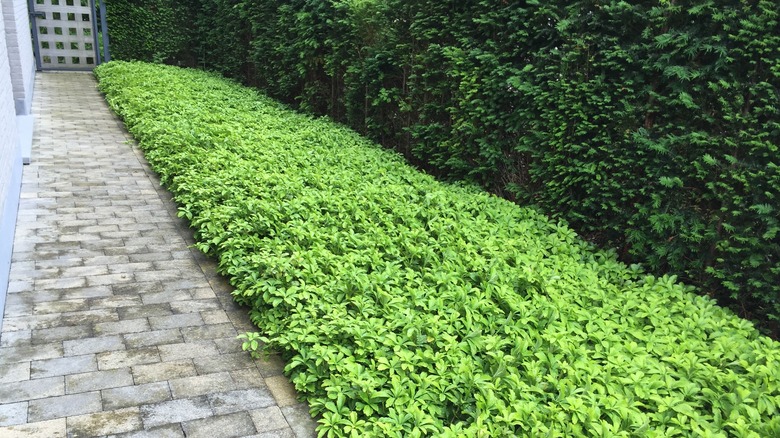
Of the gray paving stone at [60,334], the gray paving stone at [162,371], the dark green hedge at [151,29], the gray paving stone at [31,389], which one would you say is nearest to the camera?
the gray paving stone at [31,389]

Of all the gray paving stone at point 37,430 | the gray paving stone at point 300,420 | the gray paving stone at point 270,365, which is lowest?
the gray paving stone at point 270,365

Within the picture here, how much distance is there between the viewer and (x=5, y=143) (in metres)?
4.52

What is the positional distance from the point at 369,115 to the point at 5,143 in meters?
4.48

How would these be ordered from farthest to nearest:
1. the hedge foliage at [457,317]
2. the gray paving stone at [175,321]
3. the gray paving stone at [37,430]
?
the gray paving stone at [175,321], the hedge foliage at [457,317], the gray paving stone at [37,430]

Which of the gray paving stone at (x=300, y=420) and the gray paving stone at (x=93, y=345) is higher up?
the gray paving stone at (x=300, y=420)

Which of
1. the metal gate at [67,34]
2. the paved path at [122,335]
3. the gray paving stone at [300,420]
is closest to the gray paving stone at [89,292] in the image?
the paved path at [122,335]

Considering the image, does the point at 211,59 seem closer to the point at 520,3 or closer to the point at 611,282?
the point at 520,3

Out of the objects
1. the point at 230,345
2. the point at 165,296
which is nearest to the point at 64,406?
the point at 230,345

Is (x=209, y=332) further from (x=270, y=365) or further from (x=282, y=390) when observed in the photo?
(x=282, y=390)

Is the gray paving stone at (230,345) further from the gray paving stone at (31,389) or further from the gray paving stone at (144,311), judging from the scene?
the gray paving stone at (31,389)

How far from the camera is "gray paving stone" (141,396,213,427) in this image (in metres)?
2.58

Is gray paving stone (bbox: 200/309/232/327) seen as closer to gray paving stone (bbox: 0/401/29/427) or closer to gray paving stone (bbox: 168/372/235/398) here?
gray paving stone (bbox: 168/372/235/398)

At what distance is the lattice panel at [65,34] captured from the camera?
14.4 metres

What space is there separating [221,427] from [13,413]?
913 mm
